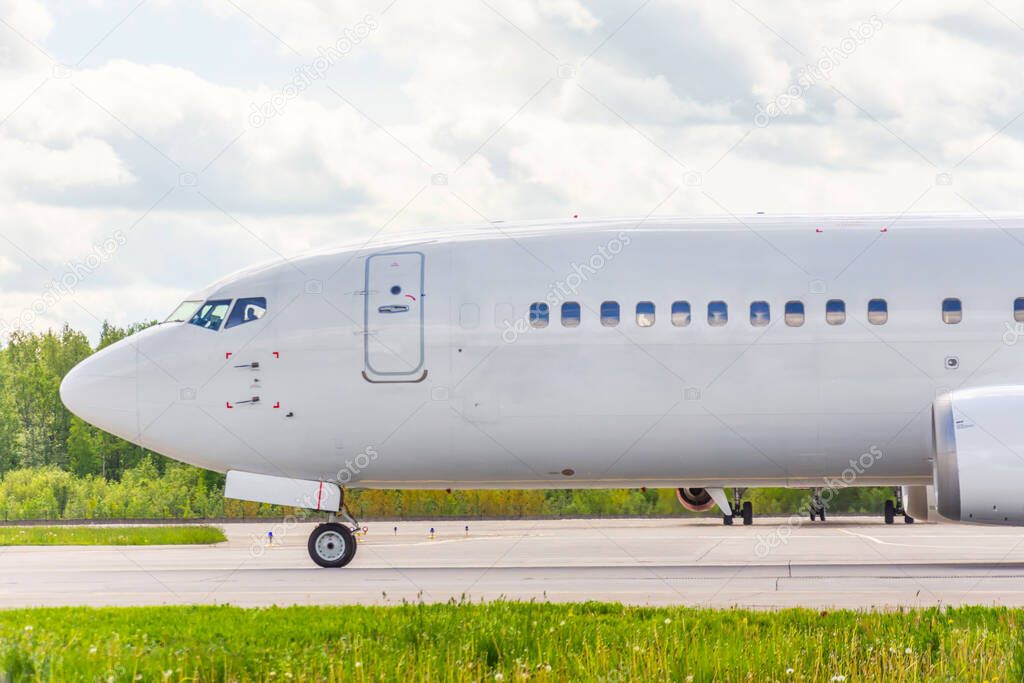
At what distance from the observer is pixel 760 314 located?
19172mm

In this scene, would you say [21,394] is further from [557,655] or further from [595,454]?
[557,655]

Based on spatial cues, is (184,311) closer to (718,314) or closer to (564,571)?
(564,571)

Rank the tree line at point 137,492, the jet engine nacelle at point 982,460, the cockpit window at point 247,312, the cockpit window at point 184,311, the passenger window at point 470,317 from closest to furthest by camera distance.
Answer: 1. the jet engine nacelle at point 982,460
2. the passenger window at point 470,317
3. the cockpit window at point 247,312
4. the cockpit window at point 184,311
5. the tree line at point 137,492

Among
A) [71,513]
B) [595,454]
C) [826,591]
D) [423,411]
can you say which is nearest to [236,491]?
[423,411]

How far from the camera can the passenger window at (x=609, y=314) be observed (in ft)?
63.5

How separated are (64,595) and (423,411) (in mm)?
6096

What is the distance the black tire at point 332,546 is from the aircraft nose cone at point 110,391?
11.3ft

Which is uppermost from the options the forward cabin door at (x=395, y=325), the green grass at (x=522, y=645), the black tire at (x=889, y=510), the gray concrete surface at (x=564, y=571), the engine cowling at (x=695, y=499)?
the forward cabin door at (x=395, y=325)

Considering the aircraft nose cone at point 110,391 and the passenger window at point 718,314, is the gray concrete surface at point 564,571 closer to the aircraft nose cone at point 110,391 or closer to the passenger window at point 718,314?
the aircraft nose cone at point 110,391

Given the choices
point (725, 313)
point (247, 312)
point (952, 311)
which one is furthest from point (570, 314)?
point (952, 311)

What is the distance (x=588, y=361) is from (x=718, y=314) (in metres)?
2.10

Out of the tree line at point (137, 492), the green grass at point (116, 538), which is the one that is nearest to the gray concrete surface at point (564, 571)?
the green grass at point (116, 538)

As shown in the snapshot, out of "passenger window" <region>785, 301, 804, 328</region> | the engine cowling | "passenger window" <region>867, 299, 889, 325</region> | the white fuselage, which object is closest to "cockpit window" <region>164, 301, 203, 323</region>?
the white fuselage

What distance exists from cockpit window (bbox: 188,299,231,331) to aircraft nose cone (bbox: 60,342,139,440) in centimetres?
113
